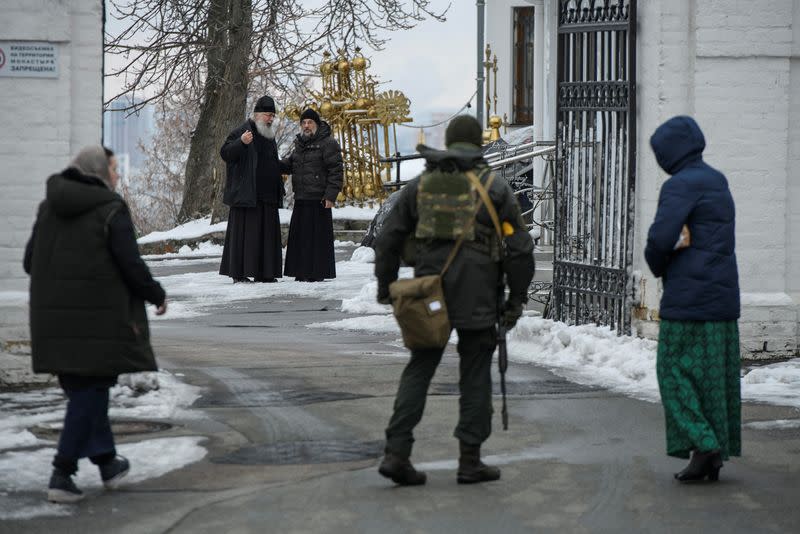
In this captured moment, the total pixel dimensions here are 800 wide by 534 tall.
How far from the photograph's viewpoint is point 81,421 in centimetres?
715

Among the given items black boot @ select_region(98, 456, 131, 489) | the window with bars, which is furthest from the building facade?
the window with bars

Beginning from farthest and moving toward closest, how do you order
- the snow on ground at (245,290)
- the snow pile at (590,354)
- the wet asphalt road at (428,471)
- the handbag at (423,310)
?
1. the snow on ground at (245,290)
2. the snow pile at (590,354)
3. the handbag at (423,310)
4. the wet asphalt road at (428,471)

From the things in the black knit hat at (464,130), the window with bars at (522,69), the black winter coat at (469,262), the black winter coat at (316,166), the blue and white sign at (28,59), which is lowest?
the black winter coat at (469,262)

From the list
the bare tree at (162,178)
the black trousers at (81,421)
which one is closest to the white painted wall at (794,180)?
the black trousers at (81,421)

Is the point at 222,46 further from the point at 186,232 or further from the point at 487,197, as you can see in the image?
the point at 487,197

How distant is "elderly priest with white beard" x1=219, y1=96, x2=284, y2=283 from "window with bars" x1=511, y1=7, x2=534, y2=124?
49.6 ft

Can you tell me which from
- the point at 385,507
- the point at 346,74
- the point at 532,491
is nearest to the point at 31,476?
the point at 385,507

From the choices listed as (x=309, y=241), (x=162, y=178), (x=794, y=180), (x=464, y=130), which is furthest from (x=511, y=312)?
(x=162, y=178)

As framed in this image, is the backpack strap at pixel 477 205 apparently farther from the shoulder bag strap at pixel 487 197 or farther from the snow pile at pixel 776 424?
the snow pile at pixel 776 424

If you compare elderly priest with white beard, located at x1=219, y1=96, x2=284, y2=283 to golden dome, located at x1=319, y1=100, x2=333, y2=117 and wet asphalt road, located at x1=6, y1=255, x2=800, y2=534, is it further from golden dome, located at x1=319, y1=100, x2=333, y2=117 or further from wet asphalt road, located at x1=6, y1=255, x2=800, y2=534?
wet asphalt road, located at x1=6, y1=255, x2=800, y2=534

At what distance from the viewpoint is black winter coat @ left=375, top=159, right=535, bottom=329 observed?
7332mm

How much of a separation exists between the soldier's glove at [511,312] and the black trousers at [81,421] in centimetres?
175

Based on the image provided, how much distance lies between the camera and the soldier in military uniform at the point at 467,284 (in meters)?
7.33

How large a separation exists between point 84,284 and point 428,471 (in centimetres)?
182
